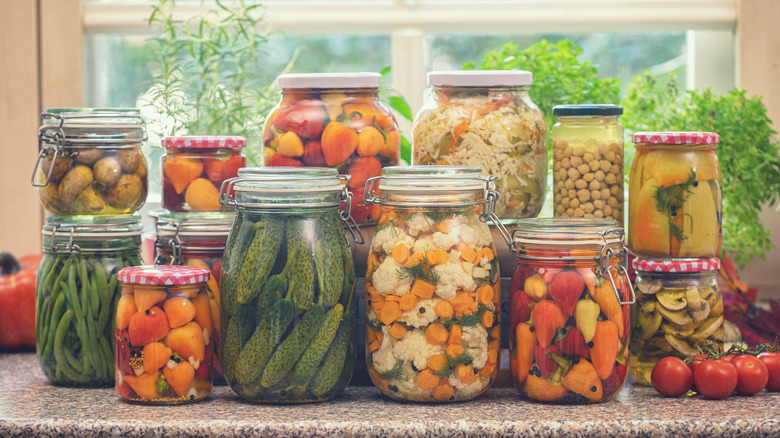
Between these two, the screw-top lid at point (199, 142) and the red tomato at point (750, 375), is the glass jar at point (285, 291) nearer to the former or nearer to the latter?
the screw-top lid at point (199, 142)

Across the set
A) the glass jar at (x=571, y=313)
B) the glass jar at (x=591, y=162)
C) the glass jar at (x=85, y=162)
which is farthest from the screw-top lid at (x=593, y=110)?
the glass jar at (x=85, y=162)

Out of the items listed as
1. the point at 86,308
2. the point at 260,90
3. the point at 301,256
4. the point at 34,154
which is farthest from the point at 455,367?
the point at 34,154

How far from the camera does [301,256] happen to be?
97cm

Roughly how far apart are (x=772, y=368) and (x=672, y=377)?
14 cm

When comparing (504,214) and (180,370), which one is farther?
(504,214)

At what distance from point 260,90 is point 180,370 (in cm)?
87

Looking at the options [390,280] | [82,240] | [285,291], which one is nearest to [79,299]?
[82,240]

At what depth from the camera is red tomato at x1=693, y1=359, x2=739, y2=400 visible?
100 centimetres

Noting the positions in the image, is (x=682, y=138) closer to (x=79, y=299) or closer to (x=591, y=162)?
(x=591, y=162)

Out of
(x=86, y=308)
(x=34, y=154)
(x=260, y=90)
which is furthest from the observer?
(x=34, y=154)

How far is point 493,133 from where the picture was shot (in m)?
1.09

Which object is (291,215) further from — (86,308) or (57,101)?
(57,101)

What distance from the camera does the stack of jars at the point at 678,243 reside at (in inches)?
41.4

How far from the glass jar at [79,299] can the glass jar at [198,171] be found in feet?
0.29
